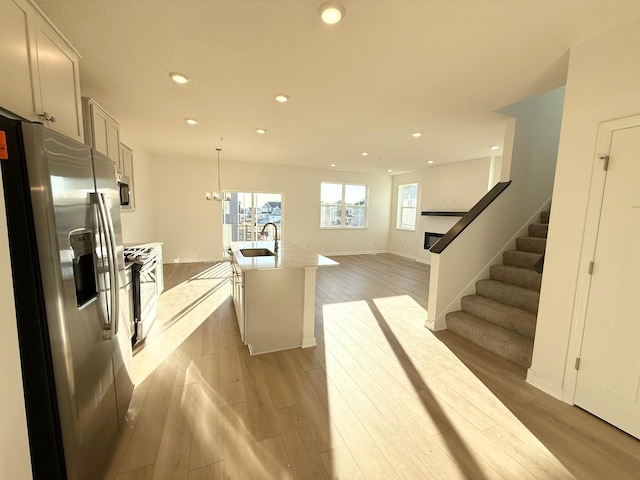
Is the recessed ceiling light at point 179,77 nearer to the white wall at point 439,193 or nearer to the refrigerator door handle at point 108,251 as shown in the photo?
the refrigerator door handle at point 108,251

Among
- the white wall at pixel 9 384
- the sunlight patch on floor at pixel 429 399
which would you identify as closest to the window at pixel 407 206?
the sunlight patch on floor at pixel 429 399

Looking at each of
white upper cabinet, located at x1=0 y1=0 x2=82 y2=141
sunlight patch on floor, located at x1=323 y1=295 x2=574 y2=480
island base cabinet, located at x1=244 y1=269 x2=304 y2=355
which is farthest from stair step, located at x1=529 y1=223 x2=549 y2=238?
white upper cabinet, located at x1=0 y1=0 x2=82 y2=141

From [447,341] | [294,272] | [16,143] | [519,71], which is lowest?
[447,341]

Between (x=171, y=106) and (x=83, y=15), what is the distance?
1.49m

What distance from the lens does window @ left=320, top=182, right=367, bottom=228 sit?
803 centimetres

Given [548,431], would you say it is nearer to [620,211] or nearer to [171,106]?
[620,211]

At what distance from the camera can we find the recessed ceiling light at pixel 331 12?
1515 mm

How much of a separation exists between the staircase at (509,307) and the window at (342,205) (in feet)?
17.1

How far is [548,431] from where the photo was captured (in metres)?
1.72

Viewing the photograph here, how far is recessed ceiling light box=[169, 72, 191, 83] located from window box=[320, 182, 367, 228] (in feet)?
18.2

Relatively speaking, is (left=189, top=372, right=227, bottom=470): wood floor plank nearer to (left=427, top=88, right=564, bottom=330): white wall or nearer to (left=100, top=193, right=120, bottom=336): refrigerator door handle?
(left=100, top=193, right=120, bottom=336): refrigerator door handle

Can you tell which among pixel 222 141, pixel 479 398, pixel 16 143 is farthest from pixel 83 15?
pixel 479 398

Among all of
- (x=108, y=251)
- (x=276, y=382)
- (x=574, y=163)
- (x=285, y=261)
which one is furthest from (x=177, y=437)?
(x=574, y=163)

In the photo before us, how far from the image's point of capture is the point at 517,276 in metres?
3.11
